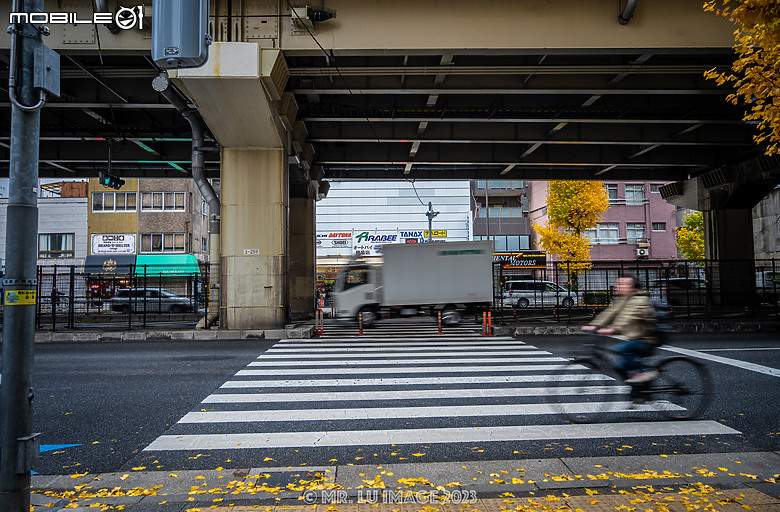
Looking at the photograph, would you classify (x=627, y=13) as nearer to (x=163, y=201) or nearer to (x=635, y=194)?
(x=163, y=201)

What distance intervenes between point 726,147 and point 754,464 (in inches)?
893

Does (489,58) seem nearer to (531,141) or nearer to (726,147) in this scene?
(531,141)

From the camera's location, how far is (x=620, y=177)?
26.6m

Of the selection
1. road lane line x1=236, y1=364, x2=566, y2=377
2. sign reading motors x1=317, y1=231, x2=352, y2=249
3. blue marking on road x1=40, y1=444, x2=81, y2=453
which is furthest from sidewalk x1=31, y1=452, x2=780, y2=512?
sign reading motors x1=317, y1=231, x2=352, y2=249

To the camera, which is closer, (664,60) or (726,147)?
(664,60)

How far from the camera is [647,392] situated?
6027 millimetres

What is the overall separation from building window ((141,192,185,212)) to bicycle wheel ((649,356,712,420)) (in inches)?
→ 1803

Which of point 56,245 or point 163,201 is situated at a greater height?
point 163,201

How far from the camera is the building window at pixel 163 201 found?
4541 centimetres

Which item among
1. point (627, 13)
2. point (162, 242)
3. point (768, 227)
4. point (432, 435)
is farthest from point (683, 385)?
point (162, 242)

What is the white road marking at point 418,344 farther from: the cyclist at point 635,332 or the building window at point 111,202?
the building window at point 111,202

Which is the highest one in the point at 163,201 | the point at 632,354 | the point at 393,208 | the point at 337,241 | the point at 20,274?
the point at 393,208

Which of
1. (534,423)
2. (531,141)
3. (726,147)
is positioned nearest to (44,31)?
(534,423)

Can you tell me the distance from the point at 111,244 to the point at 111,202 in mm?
3816
